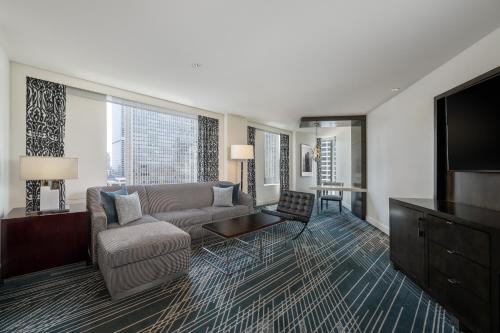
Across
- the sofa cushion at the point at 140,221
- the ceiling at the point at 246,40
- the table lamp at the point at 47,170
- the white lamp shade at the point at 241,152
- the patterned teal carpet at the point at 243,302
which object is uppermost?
the ceiling at the point at 246,40

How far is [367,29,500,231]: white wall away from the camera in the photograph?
2175mm

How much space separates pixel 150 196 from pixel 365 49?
3.64m

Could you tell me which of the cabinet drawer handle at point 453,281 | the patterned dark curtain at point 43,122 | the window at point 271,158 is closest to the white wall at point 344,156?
the window at point 271,158

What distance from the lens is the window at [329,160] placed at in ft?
25.0

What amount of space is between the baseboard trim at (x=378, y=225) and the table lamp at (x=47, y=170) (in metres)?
4.91

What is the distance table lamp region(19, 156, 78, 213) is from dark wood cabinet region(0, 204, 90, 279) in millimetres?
213

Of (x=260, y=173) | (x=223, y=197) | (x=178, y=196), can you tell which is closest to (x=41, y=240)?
(x=178, y=196)

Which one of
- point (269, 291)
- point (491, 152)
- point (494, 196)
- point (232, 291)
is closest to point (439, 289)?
point (494, 196)

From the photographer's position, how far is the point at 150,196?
3.54 metres

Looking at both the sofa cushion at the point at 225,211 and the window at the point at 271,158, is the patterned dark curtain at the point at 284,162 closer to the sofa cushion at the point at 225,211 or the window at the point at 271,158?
the window at the point at 271,158

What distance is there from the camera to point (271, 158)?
6949 mm

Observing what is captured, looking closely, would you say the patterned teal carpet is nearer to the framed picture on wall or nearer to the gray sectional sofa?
the gray sectional sofa

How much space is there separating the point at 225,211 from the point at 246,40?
8.86 feet

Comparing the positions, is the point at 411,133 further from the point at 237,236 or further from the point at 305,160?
the point at 305,160
